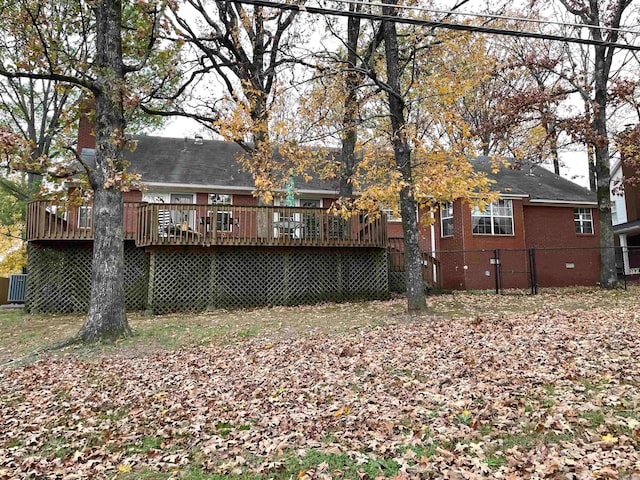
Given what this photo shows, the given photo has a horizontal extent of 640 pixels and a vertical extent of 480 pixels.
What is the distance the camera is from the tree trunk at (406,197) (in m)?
10.8

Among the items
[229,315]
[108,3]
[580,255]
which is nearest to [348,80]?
[108,3]

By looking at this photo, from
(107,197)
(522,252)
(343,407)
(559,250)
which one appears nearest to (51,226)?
(107,197)

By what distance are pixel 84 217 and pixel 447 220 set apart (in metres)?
14.5

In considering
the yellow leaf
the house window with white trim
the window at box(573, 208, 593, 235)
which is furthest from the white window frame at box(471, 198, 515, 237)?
the yellow leaf

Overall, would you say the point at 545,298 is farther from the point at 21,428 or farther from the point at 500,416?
the point at 21,428

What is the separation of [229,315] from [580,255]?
16724 mm

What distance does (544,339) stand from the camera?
7105mm

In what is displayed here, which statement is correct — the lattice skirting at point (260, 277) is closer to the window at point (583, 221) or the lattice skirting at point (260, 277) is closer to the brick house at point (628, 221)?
the window at point (583, 221)

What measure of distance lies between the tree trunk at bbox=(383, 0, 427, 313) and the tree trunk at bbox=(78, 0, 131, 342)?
634cm

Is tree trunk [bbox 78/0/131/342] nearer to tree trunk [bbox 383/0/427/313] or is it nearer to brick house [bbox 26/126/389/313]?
brick house [bbox 26/126/389/313]

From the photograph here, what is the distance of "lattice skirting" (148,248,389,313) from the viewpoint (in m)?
13.5

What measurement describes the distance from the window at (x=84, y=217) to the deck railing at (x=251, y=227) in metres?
1.81

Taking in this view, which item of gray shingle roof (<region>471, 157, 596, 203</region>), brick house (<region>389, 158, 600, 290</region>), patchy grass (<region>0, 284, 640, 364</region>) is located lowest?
patchy grass (<region>0, 284, 640, 364</region>)

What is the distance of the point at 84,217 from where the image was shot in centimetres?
1427
